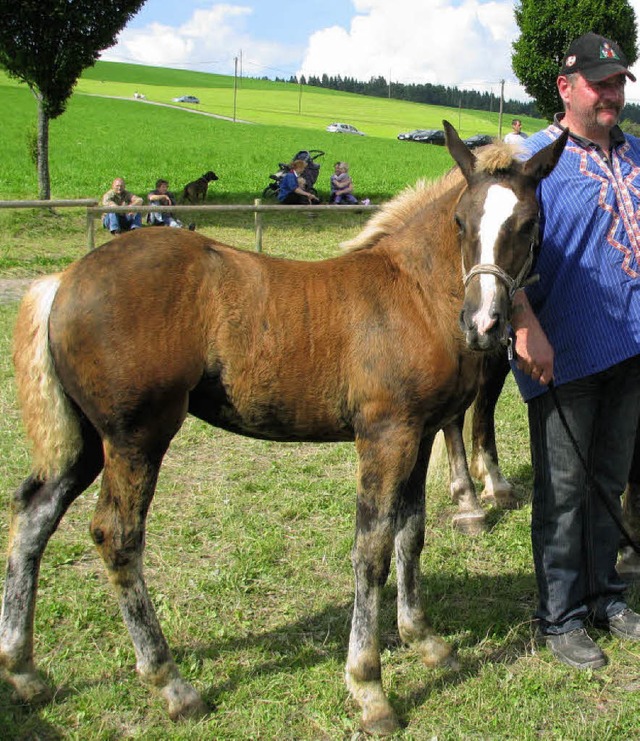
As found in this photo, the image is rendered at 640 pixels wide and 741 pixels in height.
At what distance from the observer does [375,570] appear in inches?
116

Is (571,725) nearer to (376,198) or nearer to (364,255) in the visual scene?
(364,255)

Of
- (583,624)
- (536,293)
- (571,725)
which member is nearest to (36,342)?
(536,293)

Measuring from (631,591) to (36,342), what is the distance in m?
→ 3.09

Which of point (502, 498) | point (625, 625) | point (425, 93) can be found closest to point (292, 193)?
point (502, 498)

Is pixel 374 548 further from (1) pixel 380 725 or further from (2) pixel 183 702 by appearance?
(2) pixel 183 702

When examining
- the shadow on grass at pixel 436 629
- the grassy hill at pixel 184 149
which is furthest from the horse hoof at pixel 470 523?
the grassy hill at pixel 184 149

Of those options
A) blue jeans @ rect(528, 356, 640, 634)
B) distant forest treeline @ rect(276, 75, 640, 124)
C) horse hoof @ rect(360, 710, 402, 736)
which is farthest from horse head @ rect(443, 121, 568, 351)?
distant forest treeline @ rect(276, 75, 640, 124)

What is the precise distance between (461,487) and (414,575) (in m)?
1.33

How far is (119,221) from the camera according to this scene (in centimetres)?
1350

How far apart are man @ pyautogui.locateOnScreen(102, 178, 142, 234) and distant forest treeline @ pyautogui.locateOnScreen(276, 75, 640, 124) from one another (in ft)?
338

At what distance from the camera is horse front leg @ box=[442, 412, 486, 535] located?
451 centimetres

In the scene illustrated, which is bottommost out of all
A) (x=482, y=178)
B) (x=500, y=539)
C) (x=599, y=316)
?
(x=500, y=539)

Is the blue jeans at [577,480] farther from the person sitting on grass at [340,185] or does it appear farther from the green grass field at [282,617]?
the person sitting on grass at [340,185]

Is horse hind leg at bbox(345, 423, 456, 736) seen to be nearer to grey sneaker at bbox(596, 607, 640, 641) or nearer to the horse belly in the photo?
the horse belly
